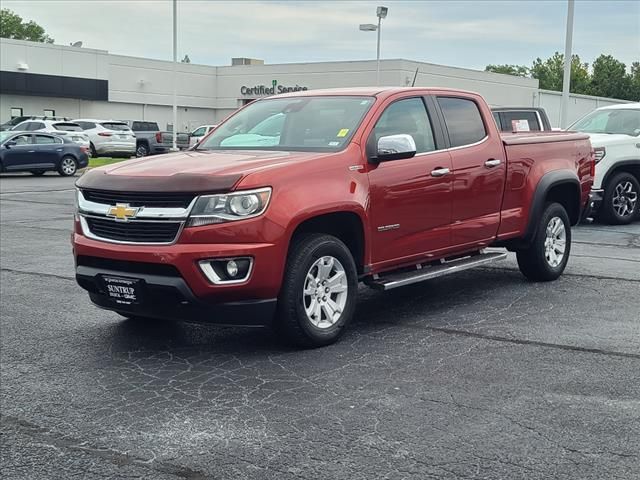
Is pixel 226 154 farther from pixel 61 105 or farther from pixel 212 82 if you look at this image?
pixel 212 82

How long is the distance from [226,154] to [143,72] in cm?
5515

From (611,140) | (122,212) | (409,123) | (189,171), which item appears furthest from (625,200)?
(122,212)

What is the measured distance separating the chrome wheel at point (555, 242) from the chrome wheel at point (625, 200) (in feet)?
18.8

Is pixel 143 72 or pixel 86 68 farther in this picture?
pixel 143 72

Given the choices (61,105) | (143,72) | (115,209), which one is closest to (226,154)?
(115,209)

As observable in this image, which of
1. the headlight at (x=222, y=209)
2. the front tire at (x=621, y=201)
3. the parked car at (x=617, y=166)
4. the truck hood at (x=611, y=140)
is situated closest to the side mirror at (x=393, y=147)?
the headlight at (x=222, y=209)

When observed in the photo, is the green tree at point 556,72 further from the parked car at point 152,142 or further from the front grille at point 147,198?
the front grille at point 147,198

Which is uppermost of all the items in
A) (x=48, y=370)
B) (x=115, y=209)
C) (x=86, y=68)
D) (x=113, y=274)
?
(x=86, y=68)

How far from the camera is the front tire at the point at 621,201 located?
47.0 feet

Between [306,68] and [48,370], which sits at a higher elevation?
[306,68]

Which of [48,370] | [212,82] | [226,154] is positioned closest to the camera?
[48,370]

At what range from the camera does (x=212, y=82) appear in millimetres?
64938

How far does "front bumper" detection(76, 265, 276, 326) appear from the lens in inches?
229

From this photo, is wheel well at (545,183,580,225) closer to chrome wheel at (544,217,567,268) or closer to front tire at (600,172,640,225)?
chrome wheel at (544,217,567,268)
